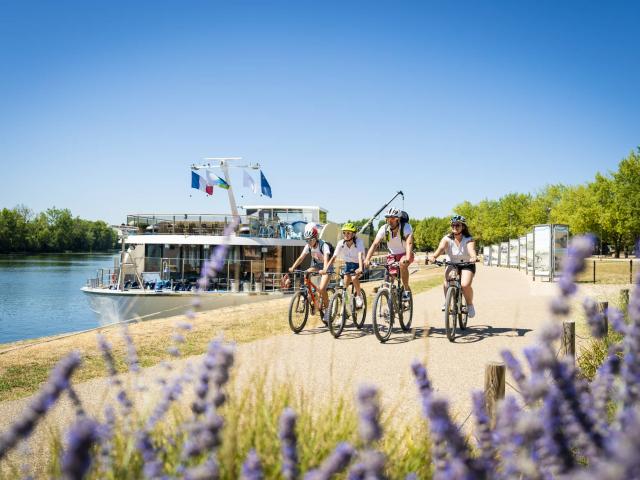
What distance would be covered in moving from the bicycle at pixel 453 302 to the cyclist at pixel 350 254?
53.3 inches

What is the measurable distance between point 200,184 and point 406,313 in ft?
59.8

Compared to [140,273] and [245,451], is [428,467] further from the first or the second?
[140,273]

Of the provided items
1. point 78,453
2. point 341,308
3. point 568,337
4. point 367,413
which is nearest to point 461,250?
point 341,308

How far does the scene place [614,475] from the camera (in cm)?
79

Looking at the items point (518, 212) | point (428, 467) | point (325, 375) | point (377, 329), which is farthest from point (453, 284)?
point (518, 212)

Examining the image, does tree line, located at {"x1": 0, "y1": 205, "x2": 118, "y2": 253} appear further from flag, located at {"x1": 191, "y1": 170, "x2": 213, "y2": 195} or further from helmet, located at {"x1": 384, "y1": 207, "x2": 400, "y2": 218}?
helmet, located at {"x1": 384, "y1": 207, "x2": 400, "y2": 218}

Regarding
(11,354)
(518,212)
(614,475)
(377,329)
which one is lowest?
(11,354)

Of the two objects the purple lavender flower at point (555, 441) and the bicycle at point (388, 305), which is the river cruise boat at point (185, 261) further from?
the purple lavender flower at point (555, 441)

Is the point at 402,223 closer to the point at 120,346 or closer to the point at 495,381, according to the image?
the point at 120,346

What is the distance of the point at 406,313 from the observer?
8914 mm

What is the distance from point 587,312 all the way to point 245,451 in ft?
5.13

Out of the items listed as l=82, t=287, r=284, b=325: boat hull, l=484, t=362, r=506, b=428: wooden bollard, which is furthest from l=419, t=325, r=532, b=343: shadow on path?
l=82, t=287, r=284, b=325: boat hull

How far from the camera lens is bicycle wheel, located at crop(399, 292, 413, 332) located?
8.63 metres

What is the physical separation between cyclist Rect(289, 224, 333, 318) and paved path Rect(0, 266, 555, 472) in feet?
2.46
